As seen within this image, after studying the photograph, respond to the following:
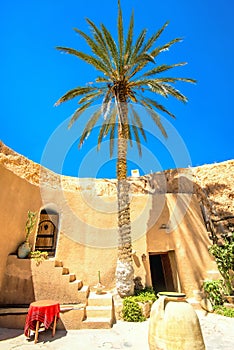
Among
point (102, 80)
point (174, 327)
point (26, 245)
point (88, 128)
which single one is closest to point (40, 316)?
point (26, 245)

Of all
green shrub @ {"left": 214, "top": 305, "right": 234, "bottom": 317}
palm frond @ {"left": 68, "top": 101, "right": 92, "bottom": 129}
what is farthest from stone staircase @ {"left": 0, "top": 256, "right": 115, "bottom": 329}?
palm frond @ {"left": 68, "top": 101, "right": 92, "bottom": 129}

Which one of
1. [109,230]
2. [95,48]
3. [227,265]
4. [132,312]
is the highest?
[95,48]

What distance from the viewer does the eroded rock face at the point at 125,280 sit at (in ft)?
24.3

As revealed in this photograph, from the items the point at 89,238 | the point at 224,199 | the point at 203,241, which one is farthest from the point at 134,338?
the point at 224,199

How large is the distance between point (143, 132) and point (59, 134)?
4.98m

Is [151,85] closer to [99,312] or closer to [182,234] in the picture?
[182,234]

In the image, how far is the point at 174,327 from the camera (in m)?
3.61

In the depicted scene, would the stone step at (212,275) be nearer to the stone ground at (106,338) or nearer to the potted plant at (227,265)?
the potted plant at (227,265)

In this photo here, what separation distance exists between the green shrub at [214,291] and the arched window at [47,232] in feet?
27.1

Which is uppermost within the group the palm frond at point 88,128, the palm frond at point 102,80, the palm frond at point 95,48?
the palm frond at point 95,48

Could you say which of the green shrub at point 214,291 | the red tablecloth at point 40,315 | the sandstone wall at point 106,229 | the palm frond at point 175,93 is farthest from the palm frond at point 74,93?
the green shrub at point 214,291

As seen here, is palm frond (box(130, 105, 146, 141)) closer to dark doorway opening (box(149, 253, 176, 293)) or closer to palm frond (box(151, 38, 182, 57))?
palm frond (box(151, 38, 182, 57))

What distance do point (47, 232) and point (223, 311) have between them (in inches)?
383

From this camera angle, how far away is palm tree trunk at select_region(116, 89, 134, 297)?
7.50 m
